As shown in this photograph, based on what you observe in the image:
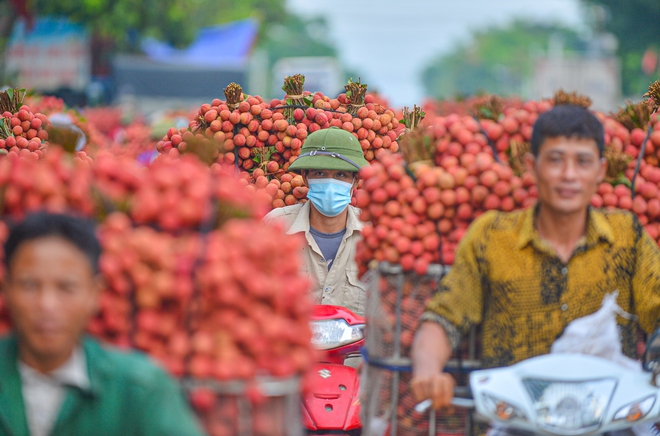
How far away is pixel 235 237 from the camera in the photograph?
295cm

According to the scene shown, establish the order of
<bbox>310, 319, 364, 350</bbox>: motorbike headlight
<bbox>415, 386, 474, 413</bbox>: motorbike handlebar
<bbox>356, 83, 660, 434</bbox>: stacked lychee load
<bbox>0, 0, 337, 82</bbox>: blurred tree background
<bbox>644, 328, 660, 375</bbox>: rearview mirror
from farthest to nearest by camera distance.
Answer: <bbox>0, 0, 337, 82</bbox>: blurred tree background → <bbox>310, 319, 364, 350</bbox>: motorbike headlight → <bbox>356, 83, 660, 434</bbox>: stacked lychee load → <bbox>644, 328, 660, 375</bbox>: rearview mirror → <bbox>415, 386, 474, 413</bbox>: motorbike handlebar

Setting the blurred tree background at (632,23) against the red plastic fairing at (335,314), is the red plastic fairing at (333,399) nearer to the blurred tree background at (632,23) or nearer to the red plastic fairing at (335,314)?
the red plastic fairing at (335,314)

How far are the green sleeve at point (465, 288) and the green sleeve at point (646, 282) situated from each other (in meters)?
0.59

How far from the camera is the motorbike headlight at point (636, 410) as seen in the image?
322 centimetres

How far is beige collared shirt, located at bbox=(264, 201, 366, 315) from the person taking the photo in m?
5.55

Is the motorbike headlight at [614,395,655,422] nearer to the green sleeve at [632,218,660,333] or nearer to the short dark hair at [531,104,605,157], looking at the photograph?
A: the green sleeve at [632,218,660,333]

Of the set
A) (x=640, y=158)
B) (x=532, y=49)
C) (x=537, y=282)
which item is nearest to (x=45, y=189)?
(x=537, y=282)

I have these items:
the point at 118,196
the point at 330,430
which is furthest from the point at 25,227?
the point at 330,430

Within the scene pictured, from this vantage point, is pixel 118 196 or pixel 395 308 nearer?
pixel 118 196

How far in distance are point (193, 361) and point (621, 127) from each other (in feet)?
7.97

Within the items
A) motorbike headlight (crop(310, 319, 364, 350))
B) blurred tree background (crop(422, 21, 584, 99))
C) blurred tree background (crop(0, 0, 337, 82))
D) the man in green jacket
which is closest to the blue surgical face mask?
motorbike headlight (crop(310, 319, 364, 350))

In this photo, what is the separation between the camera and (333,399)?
4926 millimetres

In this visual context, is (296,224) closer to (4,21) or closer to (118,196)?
(118,196)

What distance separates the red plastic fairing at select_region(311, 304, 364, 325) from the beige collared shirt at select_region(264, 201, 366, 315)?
Result: 425 millimetres
